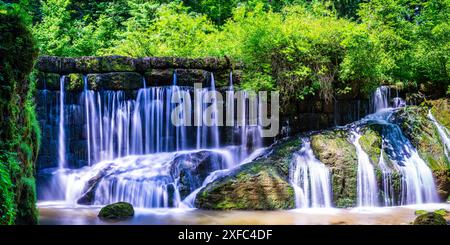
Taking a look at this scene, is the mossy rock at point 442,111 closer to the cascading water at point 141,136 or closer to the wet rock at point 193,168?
the cascading water at point 141,136

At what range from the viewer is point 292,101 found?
13.1 m

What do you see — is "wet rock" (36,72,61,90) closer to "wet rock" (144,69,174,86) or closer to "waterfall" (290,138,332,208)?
"wet rock" (144,69,174,86)

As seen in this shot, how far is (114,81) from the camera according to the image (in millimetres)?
12758

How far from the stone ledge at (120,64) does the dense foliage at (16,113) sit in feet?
21.3

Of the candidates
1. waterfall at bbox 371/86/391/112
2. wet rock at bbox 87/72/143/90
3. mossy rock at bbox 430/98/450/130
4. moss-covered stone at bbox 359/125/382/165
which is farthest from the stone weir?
mossy rock at bbox 430/98/450/130

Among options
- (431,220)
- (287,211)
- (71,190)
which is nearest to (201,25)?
(71,190)

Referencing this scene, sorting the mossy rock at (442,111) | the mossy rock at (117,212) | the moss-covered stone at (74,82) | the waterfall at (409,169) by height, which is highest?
the moss-covered stone at (74,82)

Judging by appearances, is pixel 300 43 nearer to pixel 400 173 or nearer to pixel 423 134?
pixel 423 134

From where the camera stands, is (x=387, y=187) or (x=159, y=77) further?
(x=159, y=77)

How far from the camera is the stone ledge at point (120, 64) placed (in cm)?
1273

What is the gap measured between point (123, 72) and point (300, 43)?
512 centimetres
